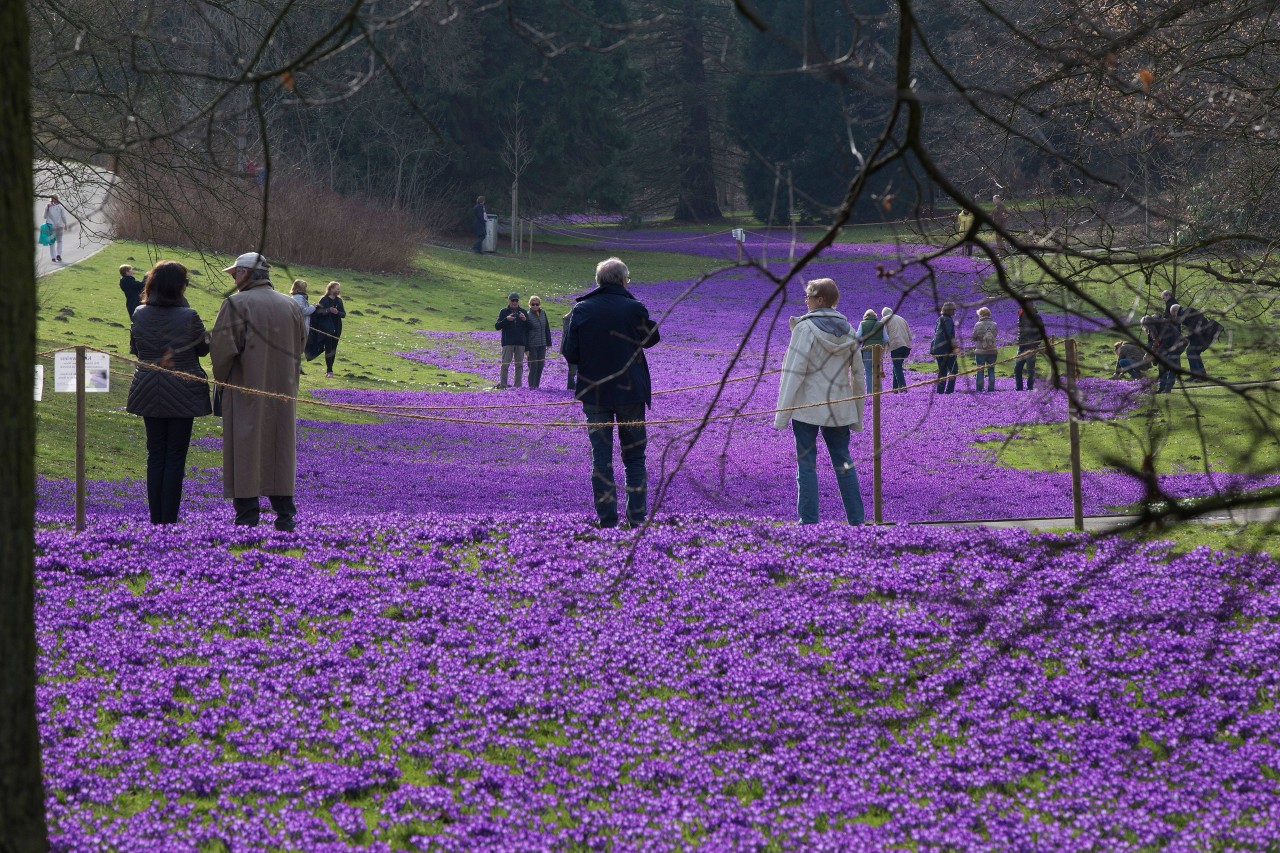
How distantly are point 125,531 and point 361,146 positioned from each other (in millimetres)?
44181

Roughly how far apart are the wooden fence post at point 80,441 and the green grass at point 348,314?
3.85ft

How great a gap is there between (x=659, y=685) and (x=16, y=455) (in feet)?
12.3

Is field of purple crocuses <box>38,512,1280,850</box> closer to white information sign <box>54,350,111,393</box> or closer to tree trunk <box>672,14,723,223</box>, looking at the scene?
white information sign <box>54,350,111,393</box>

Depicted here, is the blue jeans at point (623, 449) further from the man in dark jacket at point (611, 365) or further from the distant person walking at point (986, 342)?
the distant person walking at point (986, 342)

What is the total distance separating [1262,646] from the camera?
680 cm

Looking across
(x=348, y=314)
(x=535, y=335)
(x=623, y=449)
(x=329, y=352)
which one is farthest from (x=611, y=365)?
(x=348, y=314)

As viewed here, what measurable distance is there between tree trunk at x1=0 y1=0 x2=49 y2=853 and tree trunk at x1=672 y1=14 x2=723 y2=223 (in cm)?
5753

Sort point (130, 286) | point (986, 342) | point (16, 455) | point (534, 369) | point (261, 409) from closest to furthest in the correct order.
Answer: point (16, 455), point (986, 342), point (261, 409), point (130, 286), point (534, 369)

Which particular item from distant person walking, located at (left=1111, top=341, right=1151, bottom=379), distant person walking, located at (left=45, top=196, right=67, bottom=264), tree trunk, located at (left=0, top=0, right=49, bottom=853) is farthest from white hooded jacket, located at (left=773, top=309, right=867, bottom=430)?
distant person walking, located at (left=45, top=196, right=67, bottom=264)

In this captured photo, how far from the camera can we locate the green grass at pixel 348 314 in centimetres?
1684

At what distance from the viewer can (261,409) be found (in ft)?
29.9

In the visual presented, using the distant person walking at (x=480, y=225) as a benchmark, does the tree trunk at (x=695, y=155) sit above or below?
above

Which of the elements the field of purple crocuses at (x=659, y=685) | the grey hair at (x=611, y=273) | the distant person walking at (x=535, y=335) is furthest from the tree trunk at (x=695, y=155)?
the field of purple crocuses at (x=659, y=685)

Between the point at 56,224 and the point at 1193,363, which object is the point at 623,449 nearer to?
the point at 1193,363
